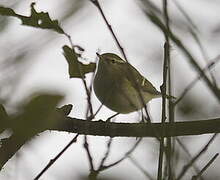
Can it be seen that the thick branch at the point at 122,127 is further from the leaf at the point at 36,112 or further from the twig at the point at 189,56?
the leaf at the point at 36,112

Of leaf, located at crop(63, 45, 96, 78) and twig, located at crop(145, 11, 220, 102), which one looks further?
leaf, located at crop(63, 45, 96, 78)

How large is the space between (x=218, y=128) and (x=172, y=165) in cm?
65

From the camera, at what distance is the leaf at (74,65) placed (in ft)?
4.72

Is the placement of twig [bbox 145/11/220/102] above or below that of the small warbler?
above

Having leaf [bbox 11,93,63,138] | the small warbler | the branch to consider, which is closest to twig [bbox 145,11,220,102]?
leaf [bbox 11,93,63,138]

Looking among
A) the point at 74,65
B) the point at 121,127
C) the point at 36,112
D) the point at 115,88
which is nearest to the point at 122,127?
the point at 121,127

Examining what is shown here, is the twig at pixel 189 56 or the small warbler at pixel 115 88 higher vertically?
the twig at pixel 189 56

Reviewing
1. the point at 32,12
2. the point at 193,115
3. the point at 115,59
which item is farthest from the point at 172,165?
the point at 115,59

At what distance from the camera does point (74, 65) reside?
1.56 meters

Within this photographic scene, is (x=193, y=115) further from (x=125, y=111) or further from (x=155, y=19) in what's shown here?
(x=125, y=111)

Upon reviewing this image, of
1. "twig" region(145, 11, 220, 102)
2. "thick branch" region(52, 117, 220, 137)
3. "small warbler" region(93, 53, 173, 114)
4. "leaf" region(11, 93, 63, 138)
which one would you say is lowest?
"small warbler" region(93, 53, 173, 114)

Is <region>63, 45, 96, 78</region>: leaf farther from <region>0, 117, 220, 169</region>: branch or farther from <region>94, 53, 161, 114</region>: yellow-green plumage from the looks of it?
<region>94, 53, 161, 114</region>: yellow-green plumage

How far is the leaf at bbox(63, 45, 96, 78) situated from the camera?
144 centimetres

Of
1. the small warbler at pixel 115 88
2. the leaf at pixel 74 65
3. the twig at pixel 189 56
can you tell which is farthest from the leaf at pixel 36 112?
the small warbler at pixel 115 88
